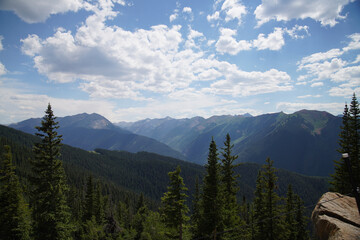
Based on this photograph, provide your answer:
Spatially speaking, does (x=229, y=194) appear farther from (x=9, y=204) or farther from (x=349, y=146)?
(x=9, y=204)

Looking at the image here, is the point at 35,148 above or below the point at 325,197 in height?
above

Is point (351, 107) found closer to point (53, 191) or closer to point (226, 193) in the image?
point (226, 193)

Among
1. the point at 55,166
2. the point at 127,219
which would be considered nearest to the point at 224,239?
the point at 55,166

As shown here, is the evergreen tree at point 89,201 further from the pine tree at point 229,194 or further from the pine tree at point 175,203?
the pine tree at point 229,194

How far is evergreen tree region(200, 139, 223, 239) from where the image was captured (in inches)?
874

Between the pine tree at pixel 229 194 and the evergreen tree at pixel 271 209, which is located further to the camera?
the evergreen tree at pixel 271 209

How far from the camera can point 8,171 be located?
81.3 feet

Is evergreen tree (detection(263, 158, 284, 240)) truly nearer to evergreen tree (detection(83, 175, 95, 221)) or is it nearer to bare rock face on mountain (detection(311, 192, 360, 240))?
bare rock face on mountain (detection(311, 192, 360, 240))

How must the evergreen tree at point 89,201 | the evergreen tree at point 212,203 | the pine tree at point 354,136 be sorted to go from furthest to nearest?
the evergreen tree at point 89,201
the pine tree at point 354,136
the evergreen tree at point 212,203

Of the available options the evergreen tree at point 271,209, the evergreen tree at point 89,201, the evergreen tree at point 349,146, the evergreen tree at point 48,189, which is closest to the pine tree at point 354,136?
the evergreen tree at point 349,146

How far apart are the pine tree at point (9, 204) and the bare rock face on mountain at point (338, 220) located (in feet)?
105

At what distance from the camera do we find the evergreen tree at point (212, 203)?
22188 millimetres

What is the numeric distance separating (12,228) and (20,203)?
3101 mm

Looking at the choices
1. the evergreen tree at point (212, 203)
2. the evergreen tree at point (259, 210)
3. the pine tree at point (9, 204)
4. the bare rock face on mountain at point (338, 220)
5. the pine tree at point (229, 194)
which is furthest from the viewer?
the evergreen tree at point (259, 210)
